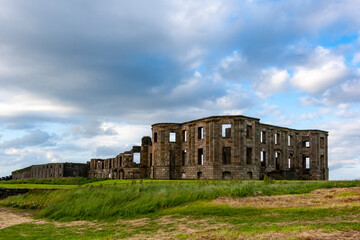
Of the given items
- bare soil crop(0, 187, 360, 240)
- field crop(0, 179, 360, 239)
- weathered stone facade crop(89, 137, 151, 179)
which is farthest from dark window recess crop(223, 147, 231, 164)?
bare soil crop(0, 187, 360, 240)

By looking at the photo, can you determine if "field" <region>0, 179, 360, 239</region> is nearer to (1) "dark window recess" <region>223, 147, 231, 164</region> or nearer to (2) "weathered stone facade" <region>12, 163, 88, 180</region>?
(1) "dark window recess" <region>223, 147, 231, 164</region>

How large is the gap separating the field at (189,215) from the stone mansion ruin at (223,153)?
18.2 metres

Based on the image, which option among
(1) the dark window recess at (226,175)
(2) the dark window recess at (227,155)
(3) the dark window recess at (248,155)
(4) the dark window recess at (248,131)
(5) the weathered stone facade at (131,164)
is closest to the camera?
(1) the dark window recess at (226,175)

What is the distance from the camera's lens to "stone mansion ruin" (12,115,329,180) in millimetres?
40688

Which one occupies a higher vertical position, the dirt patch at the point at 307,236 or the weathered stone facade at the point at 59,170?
the dirt patch at the point at 307,236

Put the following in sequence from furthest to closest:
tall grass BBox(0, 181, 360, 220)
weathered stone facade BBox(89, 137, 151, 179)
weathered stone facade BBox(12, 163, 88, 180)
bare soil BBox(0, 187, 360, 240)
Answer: weathered stone facade BBox(12, 163, 88, 180) < weathered stone facade BBox(89, 137, 151, 179) < tall grass BBox(0, 181, 360, 220) < bare soil BBox(0, 187, 360, 240)

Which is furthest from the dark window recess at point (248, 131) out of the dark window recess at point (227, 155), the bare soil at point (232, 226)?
the bare soil at point (232, 226)

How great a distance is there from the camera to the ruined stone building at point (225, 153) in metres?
40.7

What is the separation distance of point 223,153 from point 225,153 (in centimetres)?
160

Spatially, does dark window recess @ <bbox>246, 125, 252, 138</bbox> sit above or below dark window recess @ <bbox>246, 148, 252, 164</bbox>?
above

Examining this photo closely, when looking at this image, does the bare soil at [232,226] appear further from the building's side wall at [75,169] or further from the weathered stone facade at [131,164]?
the building's side wall at [75,169]

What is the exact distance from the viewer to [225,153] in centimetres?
4566

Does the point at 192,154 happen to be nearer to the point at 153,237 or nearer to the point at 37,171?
the point at 153,237

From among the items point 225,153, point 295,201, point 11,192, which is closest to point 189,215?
point 295,201
